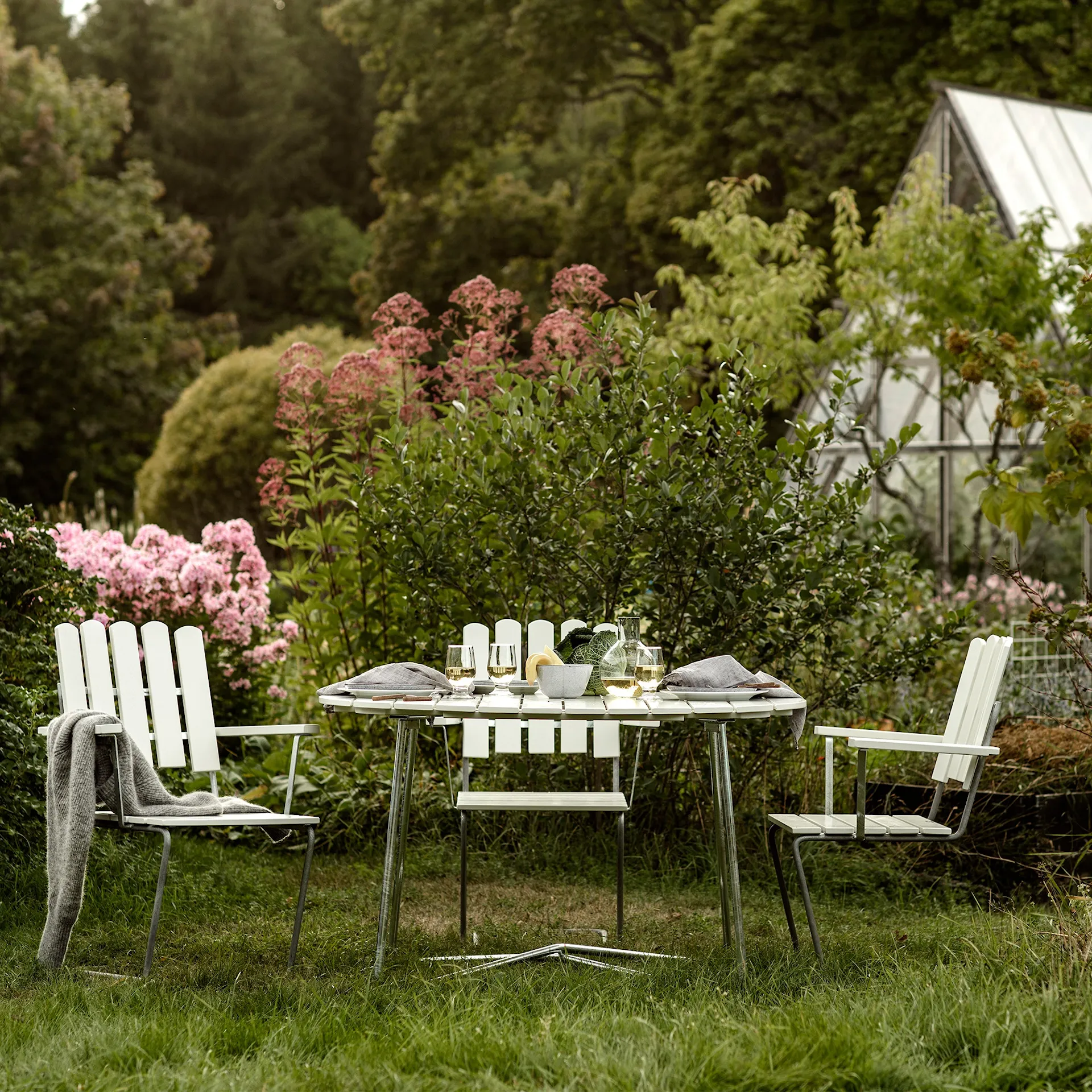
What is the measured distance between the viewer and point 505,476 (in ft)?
17.3

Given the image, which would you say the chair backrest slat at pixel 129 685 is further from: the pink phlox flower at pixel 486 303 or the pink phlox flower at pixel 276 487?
the pink phlox flower at pixel 486 303

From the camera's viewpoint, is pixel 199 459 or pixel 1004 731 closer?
pixel 1004 731

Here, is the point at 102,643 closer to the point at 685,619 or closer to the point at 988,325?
the point at 685,619

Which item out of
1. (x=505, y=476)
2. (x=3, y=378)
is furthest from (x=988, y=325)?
(x=3, y=378)

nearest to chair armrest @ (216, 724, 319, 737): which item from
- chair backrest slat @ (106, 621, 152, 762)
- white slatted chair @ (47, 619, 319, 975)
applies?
white slatted chair @ (47, 619, 319, 975)

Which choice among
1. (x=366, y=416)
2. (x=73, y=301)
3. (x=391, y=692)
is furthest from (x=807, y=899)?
(x=73, y=301)

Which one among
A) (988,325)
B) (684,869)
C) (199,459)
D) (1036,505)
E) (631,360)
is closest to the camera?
(1036,505)

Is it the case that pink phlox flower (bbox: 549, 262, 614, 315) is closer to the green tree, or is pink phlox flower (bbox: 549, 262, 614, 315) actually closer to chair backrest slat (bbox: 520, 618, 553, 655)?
chair backrest slat (bbox: 520, 618, 553, 655)

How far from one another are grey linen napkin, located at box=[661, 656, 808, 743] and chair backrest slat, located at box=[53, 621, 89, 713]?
1.84m

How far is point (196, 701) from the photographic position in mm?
4488

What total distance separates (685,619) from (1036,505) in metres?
1.75

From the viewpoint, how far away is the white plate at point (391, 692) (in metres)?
3.70

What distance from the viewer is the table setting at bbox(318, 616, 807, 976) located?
3559 millimetres

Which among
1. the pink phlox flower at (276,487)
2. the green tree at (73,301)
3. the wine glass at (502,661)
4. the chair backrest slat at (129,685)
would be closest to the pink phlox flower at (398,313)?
the pink phlox flower at (276,487)
